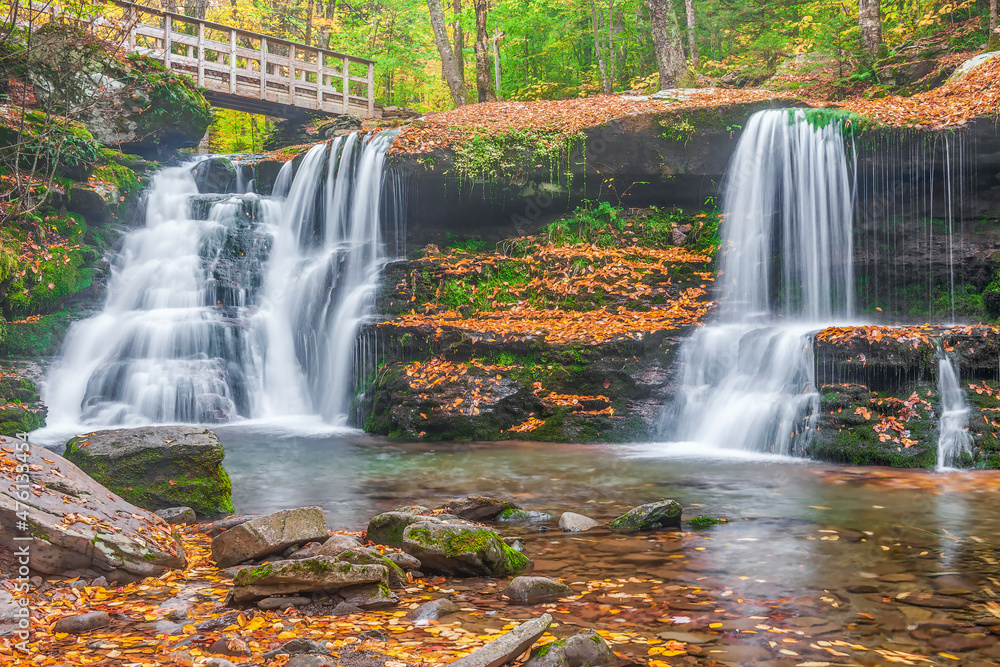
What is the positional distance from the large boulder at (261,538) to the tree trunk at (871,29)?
600 inches

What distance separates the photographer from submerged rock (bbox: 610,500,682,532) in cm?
515

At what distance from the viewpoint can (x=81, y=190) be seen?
1309cm

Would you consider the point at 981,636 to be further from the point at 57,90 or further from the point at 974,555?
the point at 57,90

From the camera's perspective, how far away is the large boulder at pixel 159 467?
18.5 ft

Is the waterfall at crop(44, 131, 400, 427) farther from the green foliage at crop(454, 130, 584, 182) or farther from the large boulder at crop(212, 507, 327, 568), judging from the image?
the large boulder at crop(212, 507, 327, 568)

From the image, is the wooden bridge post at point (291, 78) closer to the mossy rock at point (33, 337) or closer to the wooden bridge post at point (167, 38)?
the wooden bridge post at point (167, 38)

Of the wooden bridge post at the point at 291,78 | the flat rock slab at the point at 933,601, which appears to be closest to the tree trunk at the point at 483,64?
the wooden bridge post at the point at 291,78

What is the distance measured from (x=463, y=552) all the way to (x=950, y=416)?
6.34 m

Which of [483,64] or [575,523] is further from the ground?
[483,64]

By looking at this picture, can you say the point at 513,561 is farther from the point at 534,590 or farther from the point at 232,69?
the point at 232,69

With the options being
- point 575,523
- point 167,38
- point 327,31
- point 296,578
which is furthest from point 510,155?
point 327,31

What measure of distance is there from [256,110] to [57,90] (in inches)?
330

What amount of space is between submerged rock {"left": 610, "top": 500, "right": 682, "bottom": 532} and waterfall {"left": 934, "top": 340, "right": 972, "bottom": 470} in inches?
159

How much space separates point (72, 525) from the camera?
150 inches
